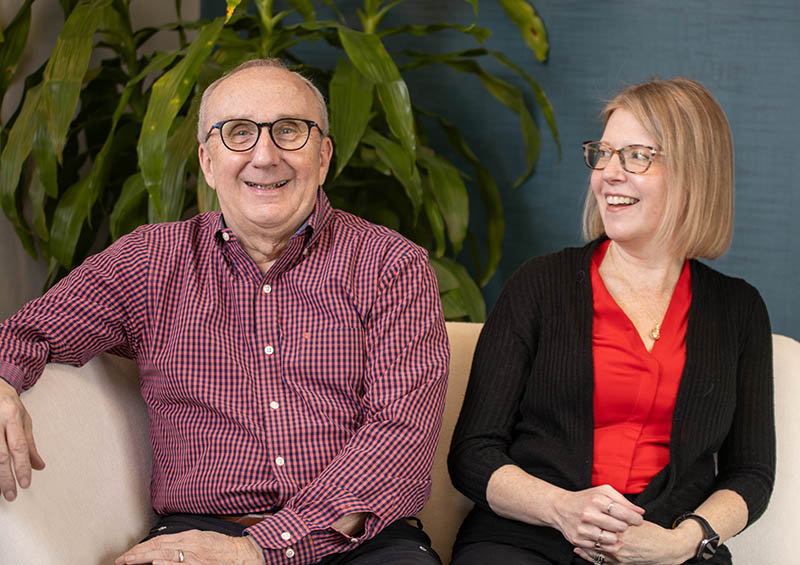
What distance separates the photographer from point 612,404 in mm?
1556

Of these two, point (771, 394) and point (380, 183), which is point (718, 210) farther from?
point (380, 183)

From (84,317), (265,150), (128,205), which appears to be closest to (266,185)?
(265,150)

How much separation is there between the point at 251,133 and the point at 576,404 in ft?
2.59

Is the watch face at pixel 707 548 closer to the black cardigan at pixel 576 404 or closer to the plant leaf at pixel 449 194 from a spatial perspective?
the black cardigan at pixel 576 404

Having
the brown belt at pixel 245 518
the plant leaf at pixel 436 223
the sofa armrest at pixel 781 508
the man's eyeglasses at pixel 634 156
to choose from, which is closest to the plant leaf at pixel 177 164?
the plant leaf at pixel 436 223

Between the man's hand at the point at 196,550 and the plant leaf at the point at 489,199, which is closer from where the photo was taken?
the man's hand at the point at 196,550

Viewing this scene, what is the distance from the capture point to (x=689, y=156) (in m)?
1.57

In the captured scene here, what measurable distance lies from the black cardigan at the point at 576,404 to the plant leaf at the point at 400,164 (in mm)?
646

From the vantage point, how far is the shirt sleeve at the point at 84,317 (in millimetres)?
1459

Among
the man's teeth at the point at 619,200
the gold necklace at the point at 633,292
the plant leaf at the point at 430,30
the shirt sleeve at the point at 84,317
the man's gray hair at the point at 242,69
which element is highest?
the plant leaf at the point at 430,30

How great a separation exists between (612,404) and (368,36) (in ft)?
3.86

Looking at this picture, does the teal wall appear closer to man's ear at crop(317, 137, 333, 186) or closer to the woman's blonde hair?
the woman's blonde hair

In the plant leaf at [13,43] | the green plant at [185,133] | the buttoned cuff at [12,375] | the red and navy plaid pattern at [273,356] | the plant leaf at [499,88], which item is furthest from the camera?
the plant leaf at [499,88]

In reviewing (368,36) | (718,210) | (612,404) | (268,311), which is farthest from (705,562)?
(368,36)
